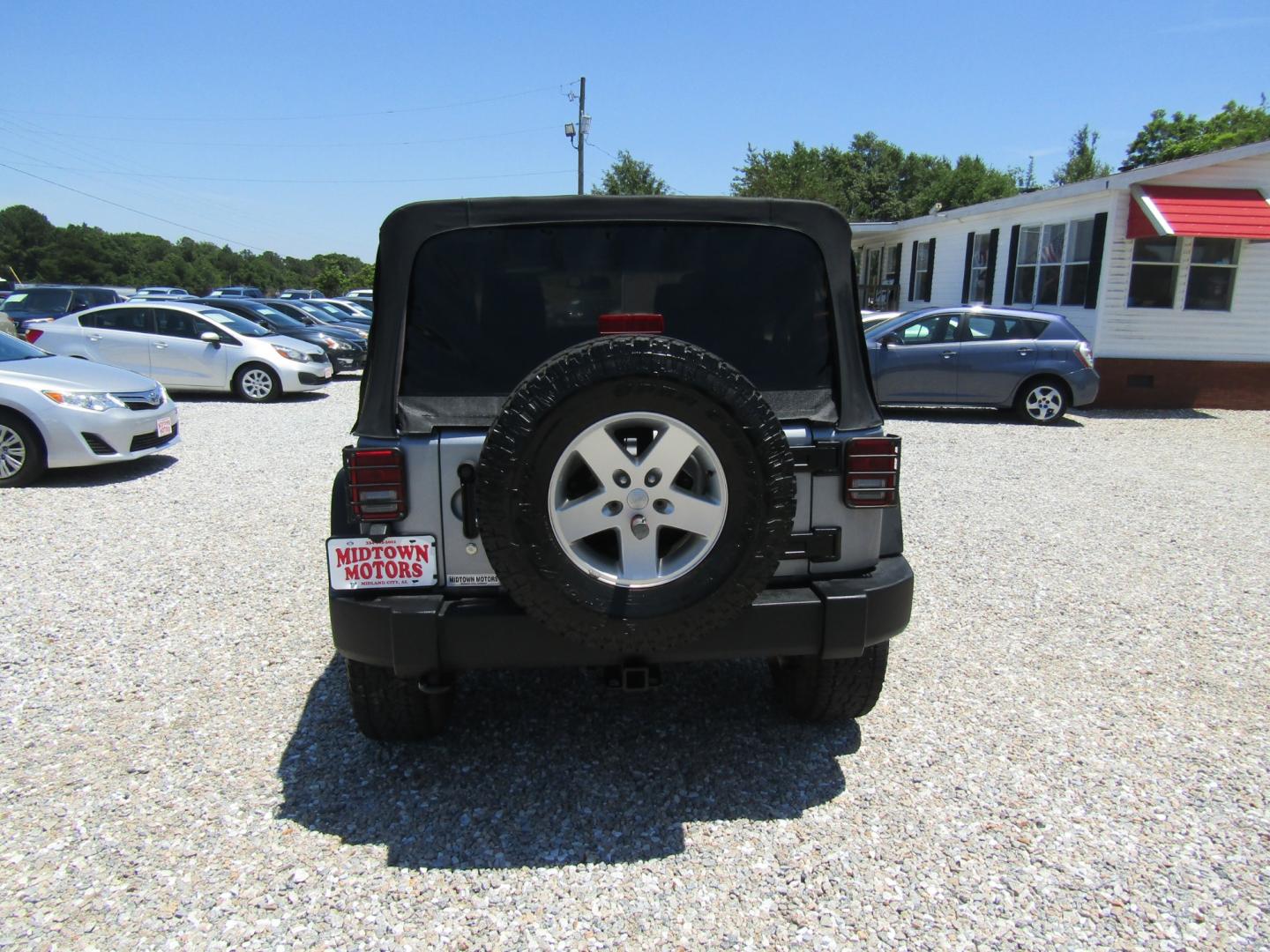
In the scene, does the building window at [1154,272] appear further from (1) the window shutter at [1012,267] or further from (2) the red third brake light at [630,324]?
(2) the red third brake light at [630,324]

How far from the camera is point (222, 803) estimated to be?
116 inches

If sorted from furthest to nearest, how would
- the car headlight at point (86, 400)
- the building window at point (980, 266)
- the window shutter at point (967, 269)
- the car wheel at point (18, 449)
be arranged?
the window shutter at point (967, 269)
the building window at point (980, 266)
the car headlight at point (86, 400)
the car wheel at point (18, 449)

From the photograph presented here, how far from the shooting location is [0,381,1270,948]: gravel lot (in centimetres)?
242

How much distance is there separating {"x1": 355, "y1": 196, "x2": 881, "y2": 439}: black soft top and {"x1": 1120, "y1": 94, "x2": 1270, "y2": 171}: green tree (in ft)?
190

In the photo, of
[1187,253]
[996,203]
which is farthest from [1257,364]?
[996,203]

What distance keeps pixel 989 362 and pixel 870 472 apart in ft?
32.7

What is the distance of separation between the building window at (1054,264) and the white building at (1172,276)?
31 mm

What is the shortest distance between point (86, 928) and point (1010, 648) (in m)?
3.89

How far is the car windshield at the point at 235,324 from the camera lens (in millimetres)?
13734

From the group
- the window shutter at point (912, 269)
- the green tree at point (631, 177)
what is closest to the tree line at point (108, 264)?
the green tree at point (631, 177)

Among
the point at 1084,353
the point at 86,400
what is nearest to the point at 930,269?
the point at 1084,353

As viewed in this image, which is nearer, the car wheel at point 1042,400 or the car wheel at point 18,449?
the car wheel at point 18,449

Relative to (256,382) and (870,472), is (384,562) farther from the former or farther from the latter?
(256,382)

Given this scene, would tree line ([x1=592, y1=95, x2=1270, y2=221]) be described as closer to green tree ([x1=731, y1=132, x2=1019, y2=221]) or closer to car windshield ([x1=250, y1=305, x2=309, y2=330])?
green tree ([x1=731, y1=132, x2=1019, y2=221])
